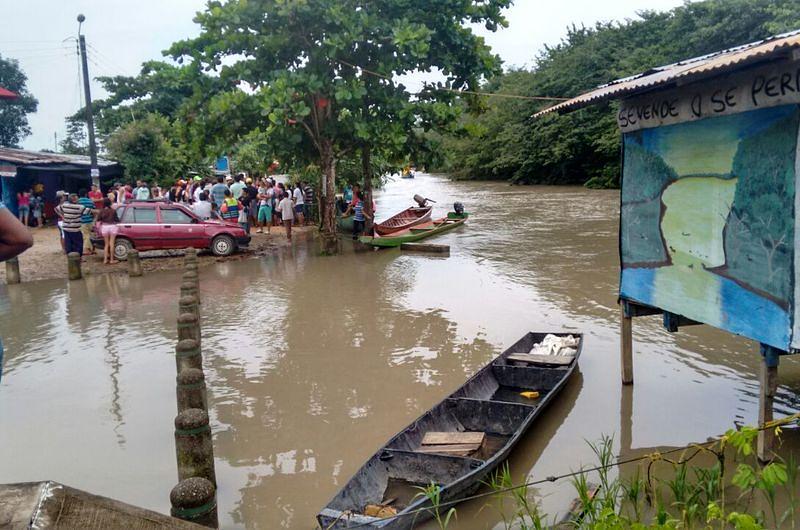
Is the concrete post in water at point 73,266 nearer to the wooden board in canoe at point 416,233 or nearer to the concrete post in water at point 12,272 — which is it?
the concrete post in water at point 12,272

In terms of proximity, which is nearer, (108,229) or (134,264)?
(134,264)

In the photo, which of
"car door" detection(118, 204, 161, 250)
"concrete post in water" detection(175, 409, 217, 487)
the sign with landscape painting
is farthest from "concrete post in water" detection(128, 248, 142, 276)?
the sign with landscape painting

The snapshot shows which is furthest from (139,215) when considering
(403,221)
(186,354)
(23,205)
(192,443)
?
(192,443)

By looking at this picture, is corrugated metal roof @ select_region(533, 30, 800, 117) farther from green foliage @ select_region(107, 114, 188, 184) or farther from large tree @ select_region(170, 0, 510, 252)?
green foliage @ select_region(107, 114, 188, 184)

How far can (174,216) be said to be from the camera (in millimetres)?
16281

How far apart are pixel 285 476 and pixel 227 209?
545 inches

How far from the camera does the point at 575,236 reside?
20.9m

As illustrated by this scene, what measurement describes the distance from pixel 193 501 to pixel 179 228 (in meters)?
13.2

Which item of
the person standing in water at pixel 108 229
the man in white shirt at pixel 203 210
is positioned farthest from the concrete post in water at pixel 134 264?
the man in white shirt at pixel 203 210

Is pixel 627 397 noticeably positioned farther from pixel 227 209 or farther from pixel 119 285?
pixel 227 209

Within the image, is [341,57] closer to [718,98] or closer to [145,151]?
[718,98]

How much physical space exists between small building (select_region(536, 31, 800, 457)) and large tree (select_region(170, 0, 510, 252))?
975 cm

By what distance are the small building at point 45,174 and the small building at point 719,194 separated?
20.2 m

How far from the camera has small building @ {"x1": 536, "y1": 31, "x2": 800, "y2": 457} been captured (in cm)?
487
